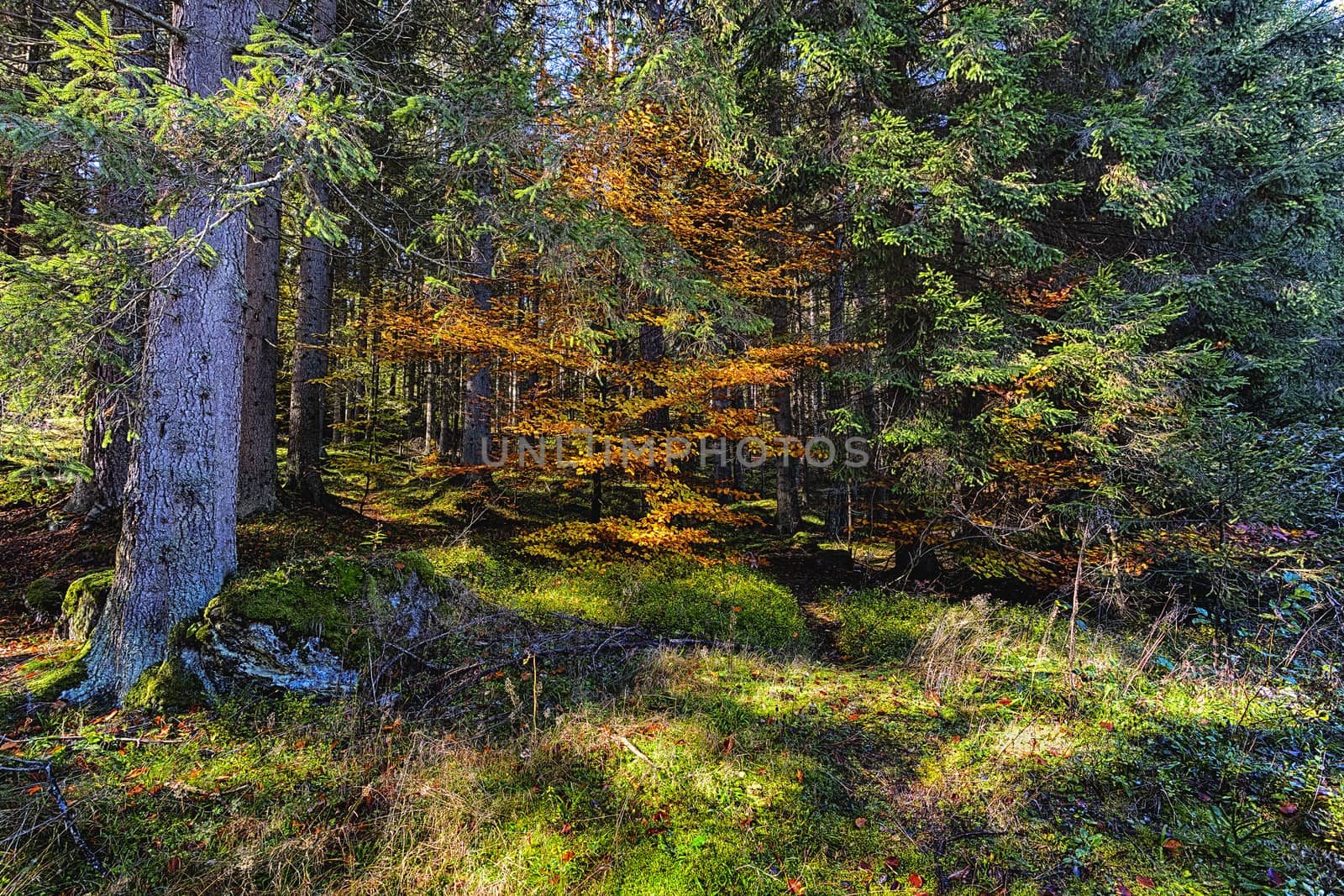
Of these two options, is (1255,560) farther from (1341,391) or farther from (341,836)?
(341,836)

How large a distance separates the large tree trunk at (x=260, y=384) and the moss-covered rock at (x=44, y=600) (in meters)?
3.24

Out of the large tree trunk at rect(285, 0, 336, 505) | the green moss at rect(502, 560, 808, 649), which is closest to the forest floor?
the green moss at rect(502, 560, 808, 649)

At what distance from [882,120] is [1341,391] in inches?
346

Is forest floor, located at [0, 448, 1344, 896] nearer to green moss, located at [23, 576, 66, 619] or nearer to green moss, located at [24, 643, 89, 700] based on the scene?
green moss, located at [24, 643, 89, 700]

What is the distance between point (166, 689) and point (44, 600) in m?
2.98

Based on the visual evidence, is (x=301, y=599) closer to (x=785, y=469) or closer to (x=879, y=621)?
(x=879, y=621)

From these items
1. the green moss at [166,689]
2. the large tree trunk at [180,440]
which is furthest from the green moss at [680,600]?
the large tree trunk at [180,440]

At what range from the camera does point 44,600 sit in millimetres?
5348

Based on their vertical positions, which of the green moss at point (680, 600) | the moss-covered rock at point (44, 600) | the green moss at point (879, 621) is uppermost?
the moss-covered rock at point (44, 600)

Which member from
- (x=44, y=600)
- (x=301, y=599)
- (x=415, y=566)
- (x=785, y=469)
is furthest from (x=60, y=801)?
(x=785, y=469)

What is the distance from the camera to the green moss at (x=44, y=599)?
5312 mm

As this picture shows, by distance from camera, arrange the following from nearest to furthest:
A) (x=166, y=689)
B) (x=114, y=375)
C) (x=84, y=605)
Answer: (x=166, y=689), (x=84, y=605), (x=114, y=375)

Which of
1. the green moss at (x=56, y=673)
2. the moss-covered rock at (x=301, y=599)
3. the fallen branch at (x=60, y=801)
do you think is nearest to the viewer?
the fallen branch at (x=60, y=801)

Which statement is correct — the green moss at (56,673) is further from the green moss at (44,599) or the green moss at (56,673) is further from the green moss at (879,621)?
the green moss at (879,621)
